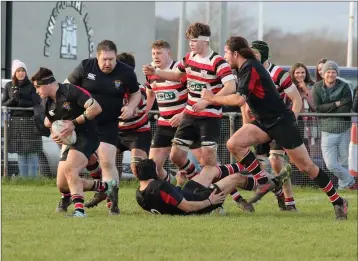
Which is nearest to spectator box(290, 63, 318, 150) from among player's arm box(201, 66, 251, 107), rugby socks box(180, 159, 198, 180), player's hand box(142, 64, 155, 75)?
rugby socks box(180, 159, 198, 180)

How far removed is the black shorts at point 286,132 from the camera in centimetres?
1248

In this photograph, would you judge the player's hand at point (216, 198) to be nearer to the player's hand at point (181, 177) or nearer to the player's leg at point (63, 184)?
the player's leg at point (63, 184)

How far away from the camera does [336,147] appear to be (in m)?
18.2

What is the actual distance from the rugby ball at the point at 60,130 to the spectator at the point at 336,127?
6.37 m

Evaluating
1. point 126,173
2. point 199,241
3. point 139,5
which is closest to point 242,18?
point 139,5

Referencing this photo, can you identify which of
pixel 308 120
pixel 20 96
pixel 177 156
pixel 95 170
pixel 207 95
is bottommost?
pixel 95 170

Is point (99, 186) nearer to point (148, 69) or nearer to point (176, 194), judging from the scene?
point (176, 194)

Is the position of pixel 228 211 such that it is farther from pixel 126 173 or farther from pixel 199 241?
pixel 126 173

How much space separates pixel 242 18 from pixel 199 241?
58.4 meters

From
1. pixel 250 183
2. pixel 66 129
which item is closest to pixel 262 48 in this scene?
pixel 250 183

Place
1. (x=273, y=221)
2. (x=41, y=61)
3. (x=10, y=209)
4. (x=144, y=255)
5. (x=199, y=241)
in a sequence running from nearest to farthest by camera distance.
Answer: (x=144, y=255)
(x=199, y=241)
(x=273, y=221)
(x=10, y=209)
(x=41, y=61)

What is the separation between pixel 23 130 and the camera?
63.0ft

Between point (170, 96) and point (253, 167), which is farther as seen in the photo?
point (170, 96)

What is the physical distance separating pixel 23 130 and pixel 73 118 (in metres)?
6.75
